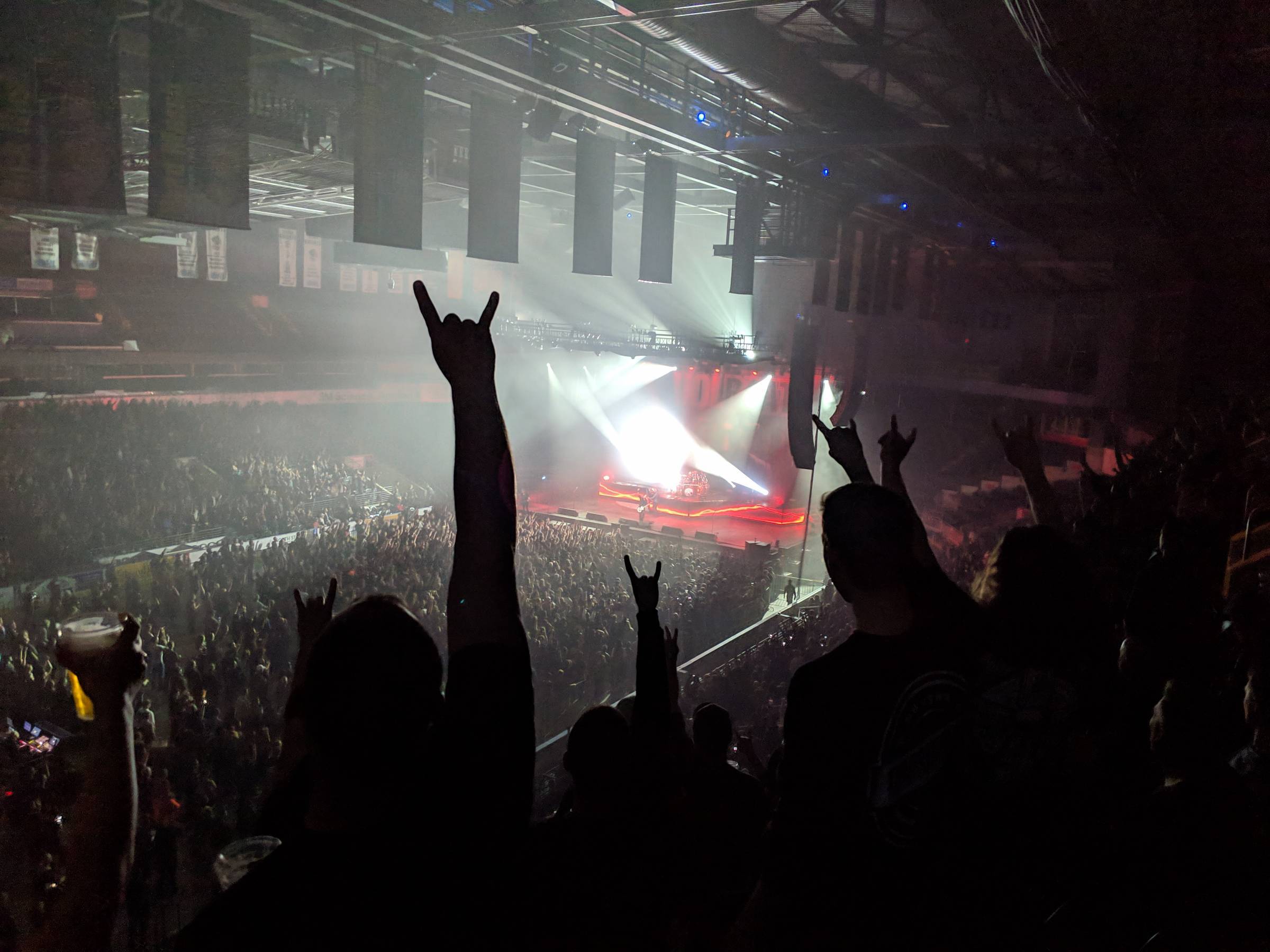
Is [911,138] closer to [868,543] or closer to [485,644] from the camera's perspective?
[868,543]

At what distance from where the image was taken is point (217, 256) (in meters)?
17.3

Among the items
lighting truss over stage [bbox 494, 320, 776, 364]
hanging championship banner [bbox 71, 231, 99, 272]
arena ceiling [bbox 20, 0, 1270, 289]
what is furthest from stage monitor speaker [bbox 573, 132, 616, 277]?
hanging championship banner [bbox 71, 231, 99, 272]

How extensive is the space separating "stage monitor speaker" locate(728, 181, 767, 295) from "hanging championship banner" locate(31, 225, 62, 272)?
12481 mm

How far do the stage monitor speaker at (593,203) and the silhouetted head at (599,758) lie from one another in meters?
6.39

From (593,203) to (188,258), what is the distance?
12948 millimetres

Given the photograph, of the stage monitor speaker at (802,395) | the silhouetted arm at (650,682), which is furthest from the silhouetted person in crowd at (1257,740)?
the stage monitor speaker at (802,395)

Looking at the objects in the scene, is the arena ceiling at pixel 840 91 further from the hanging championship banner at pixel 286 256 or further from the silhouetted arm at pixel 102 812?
the hanging championship banner at pixel 286 256

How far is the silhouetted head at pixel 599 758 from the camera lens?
1.54 metres

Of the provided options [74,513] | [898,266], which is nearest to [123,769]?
[74,513]

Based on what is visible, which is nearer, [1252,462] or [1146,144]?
[1252,462]

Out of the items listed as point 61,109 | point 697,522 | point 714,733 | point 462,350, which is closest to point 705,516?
point 697,522

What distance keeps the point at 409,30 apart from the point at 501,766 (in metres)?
6.11

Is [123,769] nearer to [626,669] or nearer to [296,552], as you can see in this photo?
[626,669]

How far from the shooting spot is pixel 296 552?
10.5 metres
